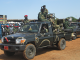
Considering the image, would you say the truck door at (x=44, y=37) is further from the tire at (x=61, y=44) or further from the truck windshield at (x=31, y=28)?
the tire at (x=61, y=44)

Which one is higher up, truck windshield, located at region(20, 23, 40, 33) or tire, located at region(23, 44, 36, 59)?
truck windshield, located at region(20, 23, 40, 33)

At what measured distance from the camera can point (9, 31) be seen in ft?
41.3

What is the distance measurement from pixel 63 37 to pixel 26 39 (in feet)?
11.4

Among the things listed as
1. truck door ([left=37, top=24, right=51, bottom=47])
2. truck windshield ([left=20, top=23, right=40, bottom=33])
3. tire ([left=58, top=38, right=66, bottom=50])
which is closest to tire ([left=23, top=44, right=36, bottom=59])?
truck door ([left=37, top=24, right=51, bottom=47])

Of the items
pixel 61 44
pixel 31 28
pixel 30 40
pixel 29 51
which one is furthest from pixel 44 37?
pixel 61 44

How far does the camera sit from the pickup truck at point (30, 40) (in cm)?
506

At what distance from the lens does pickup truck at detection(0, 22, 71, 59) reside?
5059mm

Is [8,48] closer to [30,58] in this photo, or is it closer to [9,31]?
[30,58]

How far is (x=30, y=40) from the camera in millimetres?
5348

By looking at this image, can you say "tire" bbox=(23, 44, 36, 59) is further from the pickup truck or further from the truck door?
the truck door

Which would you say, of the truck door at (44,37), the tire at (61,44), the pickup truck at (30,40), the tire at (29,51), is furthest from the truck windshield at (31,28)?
the tire at (61,44)

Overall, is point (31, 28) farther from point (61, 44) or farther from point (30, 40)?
point (61, 44)

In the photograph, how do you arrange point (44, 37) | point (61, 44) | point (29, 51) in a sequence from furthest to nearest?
point (61, 44), point (44, 37), point (29, 51)

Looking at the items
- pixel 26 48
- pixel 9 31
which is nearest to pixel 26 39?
pixel 26 48
